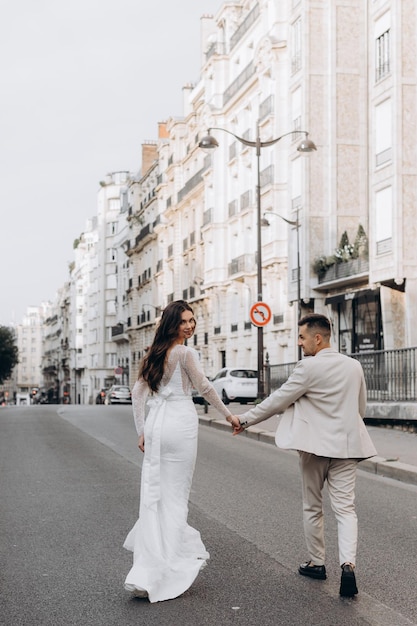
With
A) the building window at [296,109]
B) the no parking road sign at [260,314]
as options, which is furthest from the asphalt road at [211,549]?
the building window at [296,109]

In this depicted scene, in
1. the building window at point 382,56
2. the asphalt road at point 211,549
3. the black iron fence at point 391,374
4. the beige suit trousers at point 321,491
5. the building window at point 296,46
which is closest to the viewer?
the asphalt road at point 211,549

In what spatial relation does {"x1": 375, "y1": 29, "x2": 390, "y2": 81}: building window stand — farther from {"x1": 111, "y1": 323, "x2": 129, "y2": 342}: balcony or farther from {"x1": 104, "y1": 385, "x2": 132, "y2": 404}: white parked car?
{"x1": 111, "y1": 323, "x2": 129, "y2": 342}: balcony

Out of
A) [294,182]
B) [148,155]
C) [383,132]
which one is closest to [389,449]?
[383,132]

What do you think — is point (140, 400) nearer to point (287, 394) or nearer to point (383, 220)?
point (287, 394)

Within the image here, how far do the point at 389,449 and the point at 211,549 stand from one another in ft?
28.5

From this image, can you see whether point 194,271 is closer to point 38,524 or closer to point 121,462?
point 121,462

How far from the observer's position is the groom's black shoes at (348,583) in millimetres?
5652

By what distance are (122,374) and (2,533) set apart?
80.6 metres

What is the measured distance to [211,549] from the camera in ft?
24.0

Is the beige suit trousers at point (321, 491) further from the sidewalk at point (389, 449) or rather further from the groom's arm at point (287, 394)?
the sidewalk at point (389, 449)

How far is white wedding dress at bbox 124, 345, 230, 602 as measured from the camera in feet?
18.5

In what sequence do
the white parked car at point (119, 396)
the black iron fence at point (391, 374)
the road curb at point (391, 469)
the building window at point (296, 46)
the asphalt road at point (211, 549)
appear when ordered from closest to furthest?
the asphalt road at point (211, 549) → the road curb at point (391, 469) → the black iron fence at point (391, 374) → the building window at point (296, 46) → the white parked car at point (119, 396)

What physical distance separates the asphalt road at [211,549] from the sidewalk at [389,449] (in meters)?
0.27

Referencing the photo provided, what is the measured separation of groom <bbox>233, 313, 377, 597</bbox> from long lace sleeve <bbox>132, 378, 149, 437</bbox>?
72 centimetres
